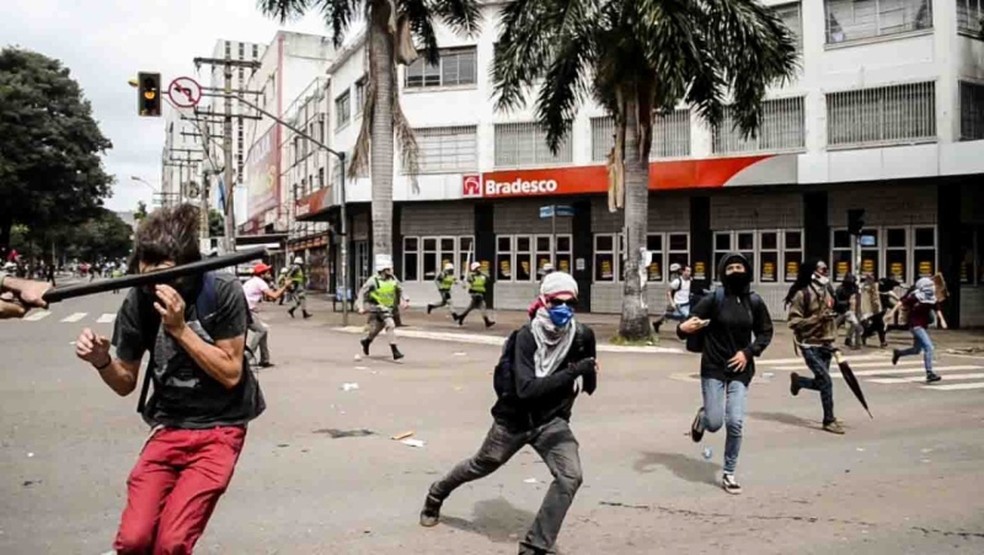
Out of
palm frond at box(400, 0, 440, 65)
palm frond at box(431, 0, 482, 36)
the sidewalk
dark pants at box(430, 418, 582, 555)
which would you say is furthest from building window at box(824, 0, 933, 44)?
dark pants at box(430, 418, 582, 555)

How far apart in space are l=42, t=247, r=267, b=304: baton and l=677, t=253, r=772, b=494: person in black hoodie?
4379 mm

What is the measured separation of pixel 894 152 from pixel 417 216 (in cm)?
1680

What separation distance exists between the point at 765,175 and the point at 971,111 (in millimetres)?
5802

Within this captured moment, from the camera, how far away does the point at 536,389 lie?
196 inches

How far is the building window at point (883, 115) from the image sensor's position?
25.6 m

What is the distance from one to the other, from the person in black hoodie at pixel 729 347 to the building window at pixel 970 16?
22639 millimetres

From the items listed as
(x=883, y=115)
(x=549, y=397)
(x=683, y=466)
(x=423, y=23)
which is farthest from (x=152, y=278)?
(x=883, y=115)

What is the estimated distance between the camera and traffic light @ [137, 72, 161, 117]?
2144 centimetres

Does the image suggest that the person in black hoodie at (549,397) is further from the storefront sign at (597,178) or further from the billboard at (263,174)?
the billboard at (263,174)

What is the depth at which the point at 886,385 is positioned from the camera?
13430mm

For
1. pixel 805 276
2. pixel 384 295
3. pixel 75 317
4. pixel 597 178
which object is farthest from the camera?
pixel 597 178

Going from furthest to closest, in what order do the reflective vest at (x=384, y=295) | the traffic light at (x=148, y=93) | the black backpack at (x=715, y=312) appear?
the traffic light at (x=148, y=93)
the reflective vest at (x=384, y=295)
the black backpack at (x=715, y=312)

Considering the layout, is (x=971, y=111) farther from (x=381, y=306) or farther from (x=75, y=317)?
(x=75, y=317)

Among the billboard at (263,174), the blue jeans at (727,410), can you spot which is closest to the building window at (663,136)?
the blue jeans at (727,410)
